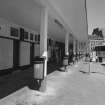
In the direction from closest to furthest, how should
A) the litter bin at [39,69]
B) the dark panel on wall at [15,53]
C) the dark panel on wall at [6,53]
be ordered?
1. the litter bin at [39,69]
2. the dark panel on wall at [6,53]
3. the dark panel on wall at [15,53]

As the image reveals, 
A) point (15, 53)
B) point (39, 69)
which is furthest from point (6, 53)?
point (39, 69)

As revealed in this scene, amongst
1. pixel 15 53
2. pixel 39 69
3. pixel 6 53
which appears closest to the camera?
pixel 39 69

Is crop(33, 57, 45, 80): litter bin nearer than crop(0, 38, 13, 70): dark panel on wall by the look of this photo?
Yes

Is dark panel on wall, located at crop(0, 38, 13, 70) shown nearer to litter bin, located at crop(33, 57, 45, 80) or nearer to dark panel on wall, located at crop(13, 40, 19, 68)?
dark panel on wall, located at crop(13, 40, 19, 68)

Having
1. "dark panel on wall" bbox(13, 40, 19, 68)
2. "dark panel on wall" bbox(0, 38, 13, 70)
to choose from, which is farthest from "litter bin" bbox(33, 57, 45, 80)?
"dark panel on wall" bbox(13, 40, 19, 68)

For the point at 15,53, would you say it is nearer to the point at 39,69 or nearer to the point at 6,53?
the point at 6,53

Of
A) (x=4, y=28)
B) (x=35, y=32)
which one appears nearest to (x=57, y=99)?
(x=4, y=28)

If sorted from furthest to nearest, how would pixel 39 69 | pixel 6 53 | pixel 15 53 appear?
1. pixel 15 53
2. pixel 6 53
3. pixel 39 69

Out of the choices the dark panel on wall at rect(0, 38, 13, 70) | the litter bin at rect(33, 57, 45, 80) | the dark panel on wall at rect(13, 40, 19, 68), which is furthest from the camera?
the dark panel on wall at rect(13, 40, 19, 68)

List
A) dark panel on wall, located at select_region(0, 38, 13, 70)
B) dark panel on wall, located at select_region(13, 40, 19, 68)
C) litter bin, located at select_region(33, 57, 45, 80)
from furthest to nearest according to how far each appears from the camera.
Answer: dark panel on wall, located at select_region(13, 40, 19, 68)
dark panel on wall, located at select_region(0, 38, 13, 70)
litter bin, located at select_region(33, 57, 45, 80)

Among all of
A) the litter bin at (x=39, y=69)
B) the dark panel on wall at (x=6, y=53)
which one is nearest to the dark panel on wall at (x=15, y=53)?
the dark panel on wall at (x=6, y=53)

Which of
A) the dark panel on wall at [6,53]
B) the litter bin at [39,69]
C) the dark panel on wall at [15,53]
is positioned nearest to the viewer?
the litter bin at [39,69]

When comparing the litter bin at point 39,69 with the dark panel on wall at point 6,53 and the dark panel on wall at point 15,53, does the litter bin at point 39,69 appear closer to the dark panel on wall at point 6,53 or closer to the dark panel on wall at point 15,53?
the dark panel on wall at point 6,53

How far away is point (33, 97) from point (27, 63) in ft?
19.2
